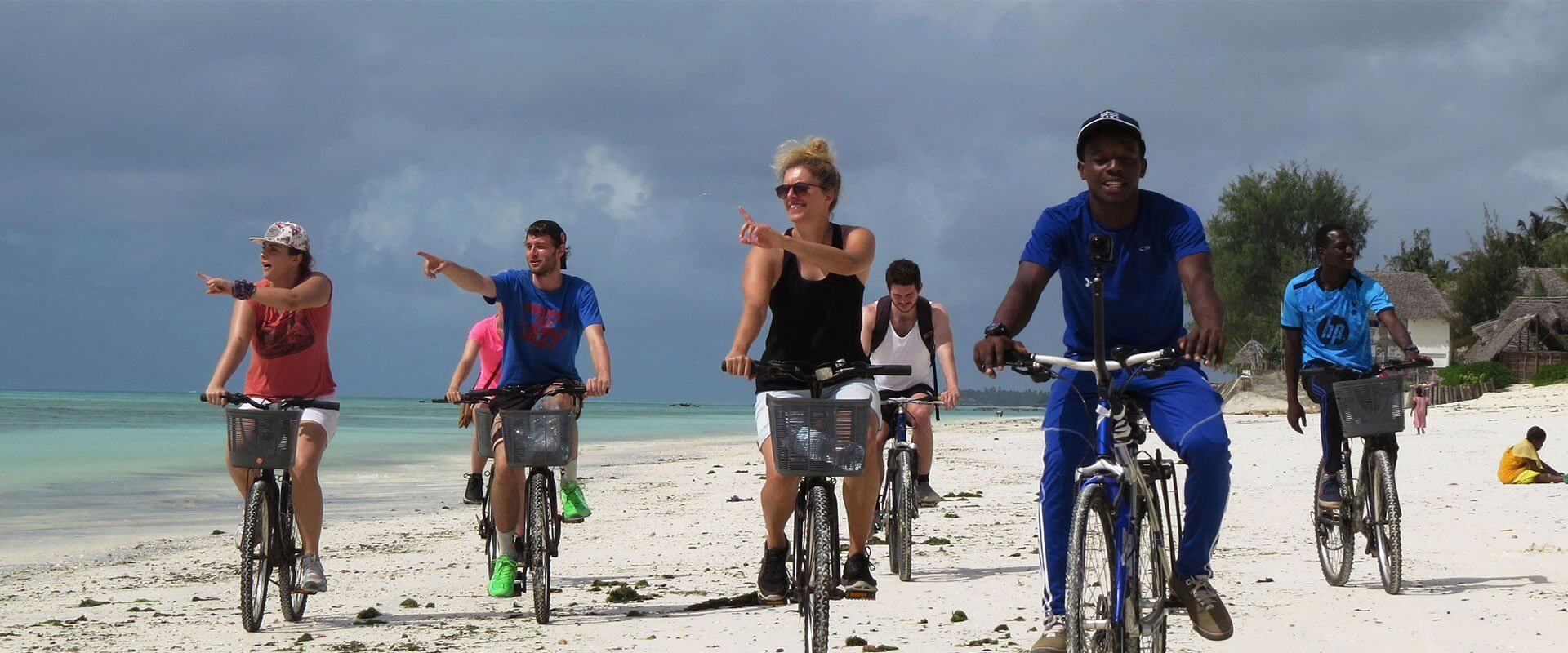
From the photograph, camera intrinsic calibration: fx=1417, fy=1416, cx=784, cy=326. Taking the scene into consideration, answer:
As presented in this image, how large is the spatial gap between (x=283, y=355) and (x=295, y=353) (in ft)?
0.19

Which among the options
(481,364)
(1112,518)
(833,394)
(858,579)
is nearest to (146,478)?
(481,364)

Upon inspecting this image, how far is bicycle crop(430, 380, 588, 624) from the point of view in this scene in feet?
22.9

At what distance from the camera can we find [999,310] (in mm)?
4621

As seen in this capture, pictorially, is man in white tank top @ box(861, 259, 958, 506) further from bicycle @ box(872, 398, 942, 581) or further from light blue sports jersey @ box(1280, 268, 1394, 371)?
light blue sports jersey @ box(1280, 268, 1394, 371)

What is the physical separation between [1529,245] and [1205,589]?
88.5m

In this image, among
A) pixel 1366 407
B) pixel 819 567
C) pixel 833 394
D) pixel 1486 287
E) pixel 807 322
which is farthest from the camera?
pixel 1486 287

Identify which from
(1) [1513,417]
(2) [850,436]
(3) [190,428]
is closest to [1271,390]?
(1) [1513,417]

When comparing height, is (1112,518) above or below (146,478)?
above

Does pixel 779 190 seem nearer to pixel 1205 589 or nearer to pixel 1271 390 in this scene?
pixel 1205 589

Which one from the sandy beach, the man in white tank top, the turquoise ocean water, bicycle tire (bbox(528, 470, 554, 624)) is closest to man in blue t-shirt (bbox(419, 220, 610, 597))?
bicycle tire (bbox(528, 470, 554, 624))

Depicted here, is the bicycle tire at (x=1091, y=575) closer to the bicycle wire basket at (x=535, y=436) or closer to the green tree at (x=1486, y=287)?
the bicycle wire basket at (x=535, y=436)

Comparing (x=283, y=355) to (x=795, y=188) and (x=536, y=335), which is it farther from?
(x=795, y=188)

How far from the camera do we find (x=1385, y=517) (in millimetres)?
7469

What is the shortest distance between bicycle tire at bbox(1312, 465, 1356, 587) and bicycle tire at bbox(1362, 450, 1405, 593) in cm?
12
